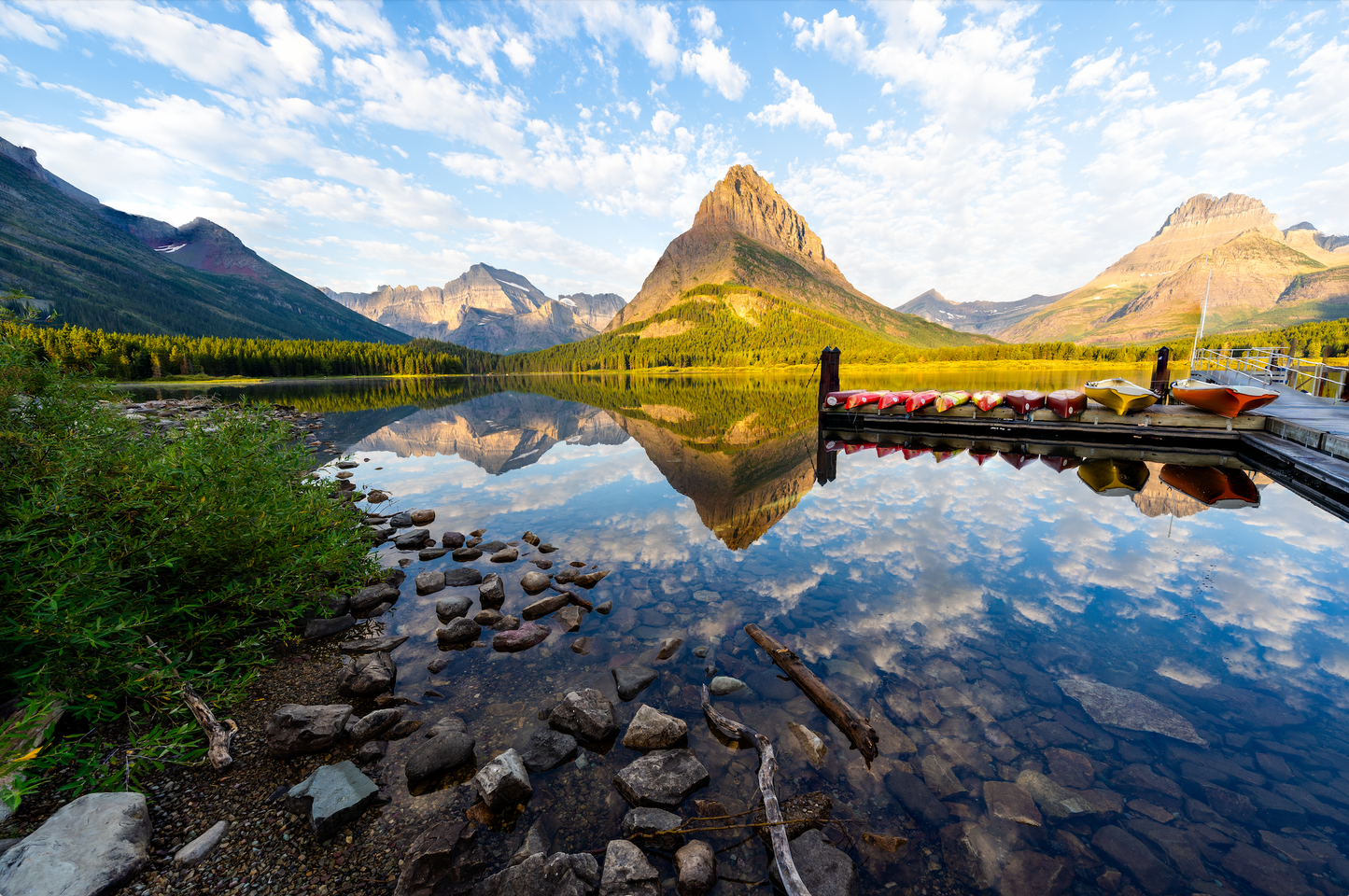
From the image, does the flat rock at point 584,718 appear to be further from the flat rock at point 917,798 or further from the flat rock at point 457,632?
the flat rock at point 917,798

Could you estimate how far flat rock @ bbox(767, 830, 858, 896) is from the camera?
15.6 ft

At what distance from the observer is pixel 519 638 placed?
9.30 m

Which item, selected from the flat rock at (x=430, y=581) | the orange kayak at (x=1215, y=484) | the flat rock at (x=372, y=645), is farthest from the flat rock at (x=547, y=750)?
the orange kayak at (x=1215, y=484)

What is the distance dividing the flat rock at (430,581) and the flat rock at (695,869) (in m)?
8.87

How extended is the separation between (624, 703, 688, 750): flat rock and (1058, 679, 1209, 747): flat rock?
6.34m

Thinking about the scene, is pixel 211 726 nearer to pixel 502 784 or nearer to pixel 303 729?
pixel 303 729

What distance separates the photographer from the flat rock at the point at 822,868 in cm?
476

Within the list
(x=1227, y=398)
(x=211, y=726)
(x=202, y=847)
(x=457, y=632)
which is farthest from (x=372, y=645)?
(x=1227, y=398)

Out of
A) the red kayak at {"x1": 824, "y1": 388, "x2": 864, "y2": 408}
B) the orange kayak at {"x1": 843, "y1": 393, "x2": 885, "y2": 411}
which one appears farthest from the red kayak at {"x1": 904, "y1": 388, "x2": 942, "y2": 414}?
the red kayak at {"x1": 824, "y1": 388, "x2": 864, "y2": 408}

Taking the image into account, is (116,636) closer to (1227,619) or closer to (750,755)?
(750,755)

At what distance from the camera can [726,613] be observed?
34.0ft

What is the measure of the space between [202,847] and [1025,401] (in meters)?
38.1

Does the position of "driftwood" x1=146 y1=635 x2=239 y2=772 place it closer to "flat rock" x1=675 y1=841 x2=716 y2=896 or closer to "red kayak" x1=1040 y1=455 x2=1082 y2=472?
"flat rock" x1=675 y1=841 x2=716 y2=896

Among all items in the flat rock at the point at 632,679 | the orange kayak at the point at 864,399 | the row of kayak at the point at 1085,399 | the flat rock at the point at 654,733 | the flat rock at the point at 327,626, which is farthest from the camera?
the orange kayak at the point at 864,399
